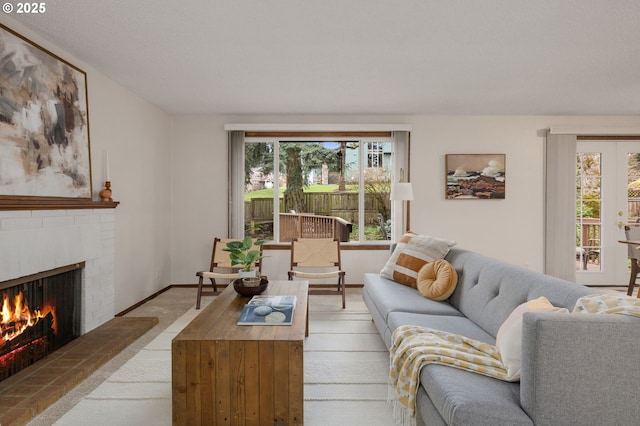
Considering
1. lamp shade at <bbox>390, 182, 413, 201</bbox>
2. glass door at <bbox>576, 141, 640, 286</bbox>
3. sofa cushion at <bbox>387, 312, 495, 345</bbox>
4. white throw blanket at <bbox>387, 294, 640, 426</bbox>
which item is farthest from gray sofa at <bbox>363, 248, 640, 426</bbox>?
glass door at <bbox>576, 141, 640, 286</bbox>

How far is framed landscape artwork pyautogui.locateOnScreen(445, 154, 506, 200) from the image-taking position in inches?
197

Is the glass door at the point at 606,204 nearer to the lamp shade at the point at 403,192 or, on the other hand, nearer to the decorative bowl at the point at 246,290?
the lamp shade at the point at 403,192

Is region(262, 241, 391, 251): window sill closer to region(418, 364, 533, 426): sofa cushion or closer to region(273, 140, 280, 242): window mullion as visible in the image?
region(273, 140, 280, 242): window mullion

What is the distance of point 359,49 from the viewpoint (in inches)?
115

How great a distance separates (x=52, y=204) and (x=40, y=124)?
0.59 metres

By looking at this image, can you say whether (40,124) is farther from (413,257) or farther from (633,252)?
(633,252)

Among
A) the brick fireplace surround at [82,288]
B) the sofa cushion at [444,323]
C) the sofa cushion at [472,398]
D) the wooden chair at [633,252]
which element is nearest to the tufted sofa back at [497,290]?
the sofa cushion at [444,323]

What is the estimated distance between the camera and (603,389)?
1.29 meters

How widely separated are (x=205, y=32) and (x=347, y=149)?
2829 mm

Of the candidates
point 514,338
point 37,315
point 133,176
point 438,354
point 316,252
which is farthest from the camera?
point 316,252

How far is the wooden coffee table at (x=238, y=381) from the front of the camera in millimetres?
1818

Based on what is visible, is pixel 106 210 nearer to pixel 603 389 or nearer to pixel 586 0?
pixel 603 389

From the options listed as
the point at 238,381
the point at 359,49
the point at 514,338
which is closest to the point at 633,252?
the point at 514,338

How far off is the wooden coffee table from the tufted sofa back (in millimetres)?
1194
